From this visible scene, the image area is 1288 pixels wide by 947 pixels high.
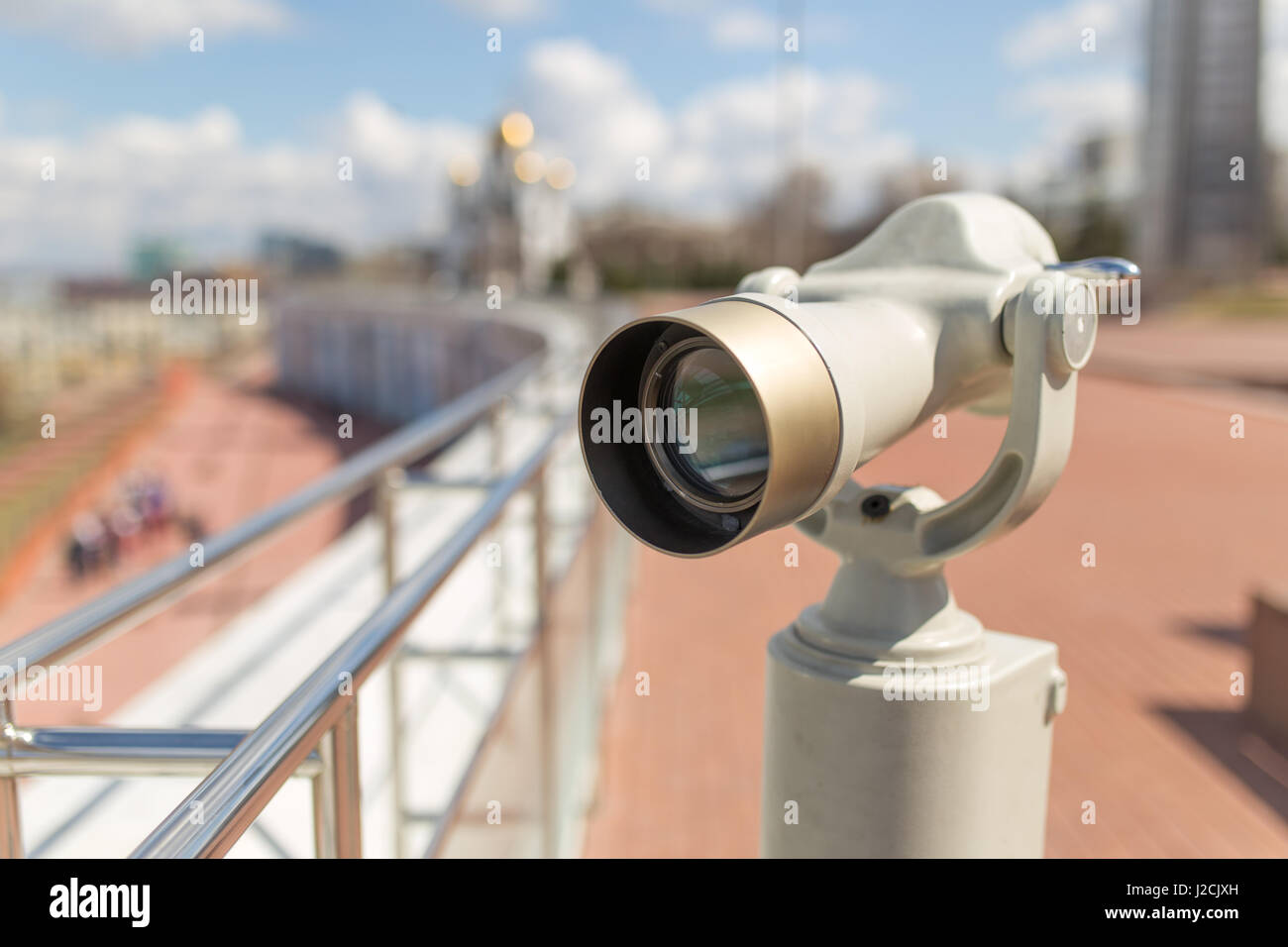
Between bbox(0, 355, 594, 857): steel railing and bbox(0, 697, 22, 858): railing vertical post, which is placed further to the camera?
bbox(0, 697, 22, 858): railing vertical post

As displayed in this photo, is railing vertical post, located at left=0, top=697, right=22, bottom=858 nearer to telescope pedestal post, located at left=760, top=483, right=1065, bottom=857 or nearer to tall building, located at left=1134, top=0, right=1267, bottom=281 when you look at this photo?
telescope pedestal post, located at left=760, top=483, right=1065, bottom=857

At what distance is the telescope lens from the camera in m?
1.07

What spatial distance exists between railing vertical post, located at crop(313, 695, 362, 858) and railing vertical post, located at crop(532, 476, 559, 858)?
146 cm

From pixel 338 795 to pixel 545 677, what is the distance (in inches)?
63.8

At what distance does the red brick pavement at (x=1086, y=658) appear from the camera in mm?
3420

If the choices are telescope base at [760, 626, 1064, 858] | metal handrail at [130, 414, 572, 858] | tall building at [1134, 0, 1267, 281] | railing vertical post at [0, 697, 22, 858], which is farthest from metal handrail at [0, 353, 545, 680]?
tall building at [1134, 0, 1267, 281]

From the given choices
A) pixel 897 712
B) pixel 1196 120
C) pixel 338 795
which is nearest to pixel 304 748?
pixel 338 795

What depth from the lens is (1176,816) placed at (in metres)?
3.38

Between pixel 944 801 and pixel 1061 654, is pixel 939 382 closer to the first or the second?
pixel 944 801

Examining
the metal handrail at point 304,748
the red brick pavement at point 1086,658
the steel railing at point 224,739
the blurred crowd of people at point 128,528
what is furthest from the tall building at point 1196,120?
the metal handrail at point 304,748

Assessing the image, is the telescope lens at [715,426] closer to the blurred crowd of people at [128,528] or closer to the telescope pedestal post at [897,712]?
the telescope pedestal post at [897,712]

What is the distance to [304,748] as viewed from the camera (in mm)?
957

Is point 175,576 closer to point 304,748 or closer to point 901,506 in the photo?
point 304,748
